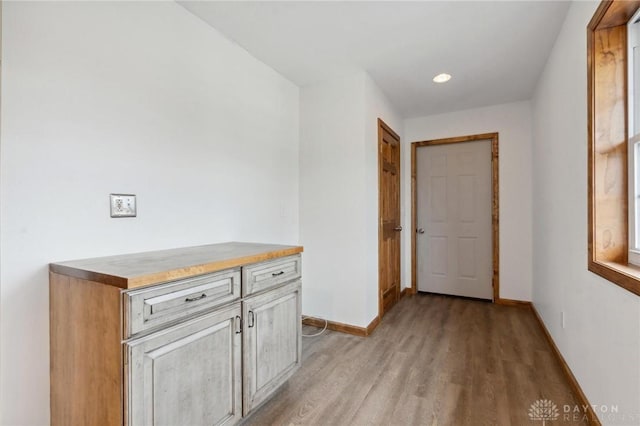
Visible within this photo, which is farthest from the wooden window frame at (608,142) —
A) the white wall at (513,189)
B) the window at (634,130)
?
the white wall at (513,189)

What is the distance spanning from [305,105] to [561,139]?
83.8 inches

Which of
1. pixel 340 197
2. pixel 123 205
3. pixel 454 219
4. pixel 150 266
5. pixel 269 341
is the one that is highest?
pixel 340 197

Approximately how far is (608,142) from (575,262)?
746 millimetres

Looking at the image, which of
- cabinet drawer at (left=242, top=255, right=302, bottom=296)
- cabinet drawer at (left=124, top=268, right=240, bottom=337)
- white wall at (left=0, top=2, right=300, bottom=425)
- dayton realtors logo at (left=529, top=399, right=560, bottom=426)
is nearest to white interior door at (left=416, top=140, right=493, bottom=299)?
dayton realtors logo at (left=529, top=399, right=560, bottom=426)

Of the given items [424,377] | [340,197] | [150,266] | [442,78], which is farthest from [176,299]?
[442,78]

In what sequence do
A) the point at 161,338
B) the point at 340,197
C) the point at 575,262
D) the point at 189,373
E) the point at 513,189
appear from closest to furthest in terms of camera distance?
the point at 161,338, the point at 189,373, the point at 575,262, the point at 340,197, the point at 513,189

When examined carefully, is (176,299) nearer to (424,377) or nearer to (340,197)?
(424,377)

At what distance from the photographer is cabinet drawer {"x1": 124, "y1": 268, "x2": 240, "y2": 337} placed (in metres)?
1.06

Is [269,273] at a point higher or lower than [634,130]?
lower

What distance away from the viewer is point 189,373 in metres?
1.24

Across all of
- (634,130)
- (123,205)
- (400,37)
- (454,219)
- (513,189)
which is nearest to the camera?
(634,130)

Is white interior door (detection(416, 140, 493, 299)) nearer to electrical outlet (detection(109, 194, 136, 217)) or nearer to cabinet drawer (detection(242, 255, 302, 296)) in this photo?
cabinet drawer (detection(242, 255, 302, 296))

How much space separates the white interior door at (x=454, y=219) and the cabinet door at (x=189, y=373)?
319 cm

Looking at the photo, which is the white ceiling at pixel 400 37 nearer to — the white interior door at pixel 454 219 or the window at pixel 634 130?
the window at pixel 634 130
